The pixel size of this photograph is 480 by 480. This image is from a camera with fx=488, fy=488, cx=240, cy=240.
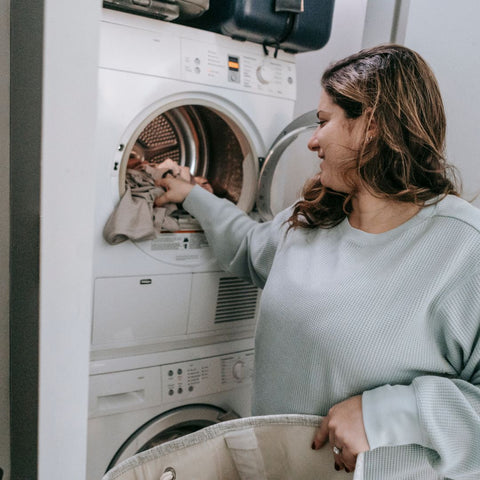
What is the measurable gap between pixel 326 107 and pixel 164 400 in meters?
1.02

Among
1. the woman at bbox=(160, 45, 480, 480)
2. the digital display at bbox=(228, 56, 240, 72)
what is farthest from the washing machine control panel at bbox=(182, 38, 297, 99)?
the woman at bbox=(160, 45, 480, 480)

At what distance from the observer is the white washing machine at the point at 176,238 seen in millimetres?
1326

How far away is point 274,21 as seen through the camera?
1459 millimetres

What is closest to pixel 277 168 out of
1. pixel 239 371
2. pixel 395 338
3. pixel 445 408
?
pixel 239 371

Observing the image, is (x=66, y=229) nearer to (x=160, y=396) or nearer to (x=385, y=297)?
(x=385, y=297)

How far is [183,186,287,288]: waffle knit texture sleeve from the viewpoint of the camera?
1403 millimetres

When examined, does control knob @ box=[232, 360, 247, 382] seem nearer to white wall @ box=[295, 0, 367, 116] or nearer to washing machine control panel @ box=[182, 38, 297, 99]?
washing machine control panel @ box=[182, 38, 297, 99]

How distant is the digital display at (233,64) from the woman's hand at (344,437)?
1.03 meters

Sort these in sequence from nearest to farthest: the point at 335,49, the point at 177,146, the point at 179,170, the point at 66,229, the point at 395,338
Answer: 1. the point at 66,229
2. the point at 395,338
3. the point at 179,170
4. the point at 177,146
5. the point at 335,49

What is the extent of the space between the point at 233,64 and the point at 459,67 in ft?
2.52

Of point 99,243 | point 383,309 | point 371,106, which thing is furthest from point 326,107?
point 99,243

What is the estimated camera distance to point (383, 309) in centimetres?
101

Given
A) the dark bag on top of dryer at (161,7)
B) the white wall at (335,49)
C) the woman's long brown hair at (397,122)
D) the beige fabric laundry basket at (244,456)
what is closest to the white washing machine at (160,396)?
the beige fabric laundry basket at (244,456)

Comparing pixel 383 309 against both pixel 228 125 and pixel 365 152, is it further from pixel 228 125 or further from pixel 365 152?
pixel 228 125
